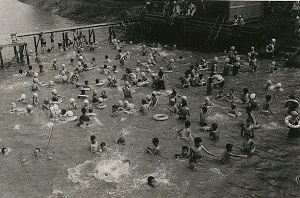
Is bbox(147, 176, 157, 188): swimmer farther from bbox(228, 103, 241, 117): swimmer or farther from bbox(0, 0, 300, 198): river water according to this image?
bbox(228, 103, 241, 117): swimmer

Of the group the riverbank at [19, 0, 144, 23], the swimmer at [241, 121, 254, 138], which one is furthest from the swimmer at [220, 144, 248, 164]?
the riverbank at [19, 0, 144, 23]

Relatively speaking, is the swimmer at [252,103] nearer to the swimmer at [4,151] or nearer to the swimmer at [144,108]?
the swimmer at [144,108]

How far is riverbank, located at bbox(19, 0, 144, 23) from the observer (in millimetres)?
56781

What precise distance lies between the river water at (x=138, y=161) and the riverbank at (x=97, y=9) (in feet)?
110

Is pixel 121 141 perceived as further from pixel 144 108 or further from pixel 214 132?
pixel 214 132

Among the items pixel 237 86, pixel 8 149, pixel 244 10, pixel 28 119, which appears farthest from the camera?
Answer: pixel 244 10

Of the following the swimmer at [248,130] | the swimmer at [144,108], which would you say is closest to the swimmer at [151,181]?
the swimmer at [248,130]

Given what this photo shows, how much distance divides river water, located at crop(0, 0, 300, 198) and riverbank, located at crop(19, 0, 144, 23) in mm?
33524

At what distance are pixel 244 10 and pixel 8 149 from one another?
2659 cm

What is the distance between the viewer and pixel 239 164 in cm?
1677

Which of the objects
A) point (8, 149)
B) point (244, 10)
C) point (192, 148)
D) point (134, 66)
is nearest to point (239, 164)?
point (192, 148)

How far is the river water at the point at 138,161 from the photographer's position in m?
15.2

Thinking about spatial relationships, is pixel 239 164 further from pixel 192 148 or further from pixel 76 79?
pixel 76 79

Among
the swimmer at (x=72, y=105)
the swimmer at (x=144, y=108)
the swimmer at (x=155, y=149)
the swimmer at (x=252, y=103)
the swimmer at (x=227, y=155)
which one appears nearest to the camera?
the swimmer at (x=227, y=155)
